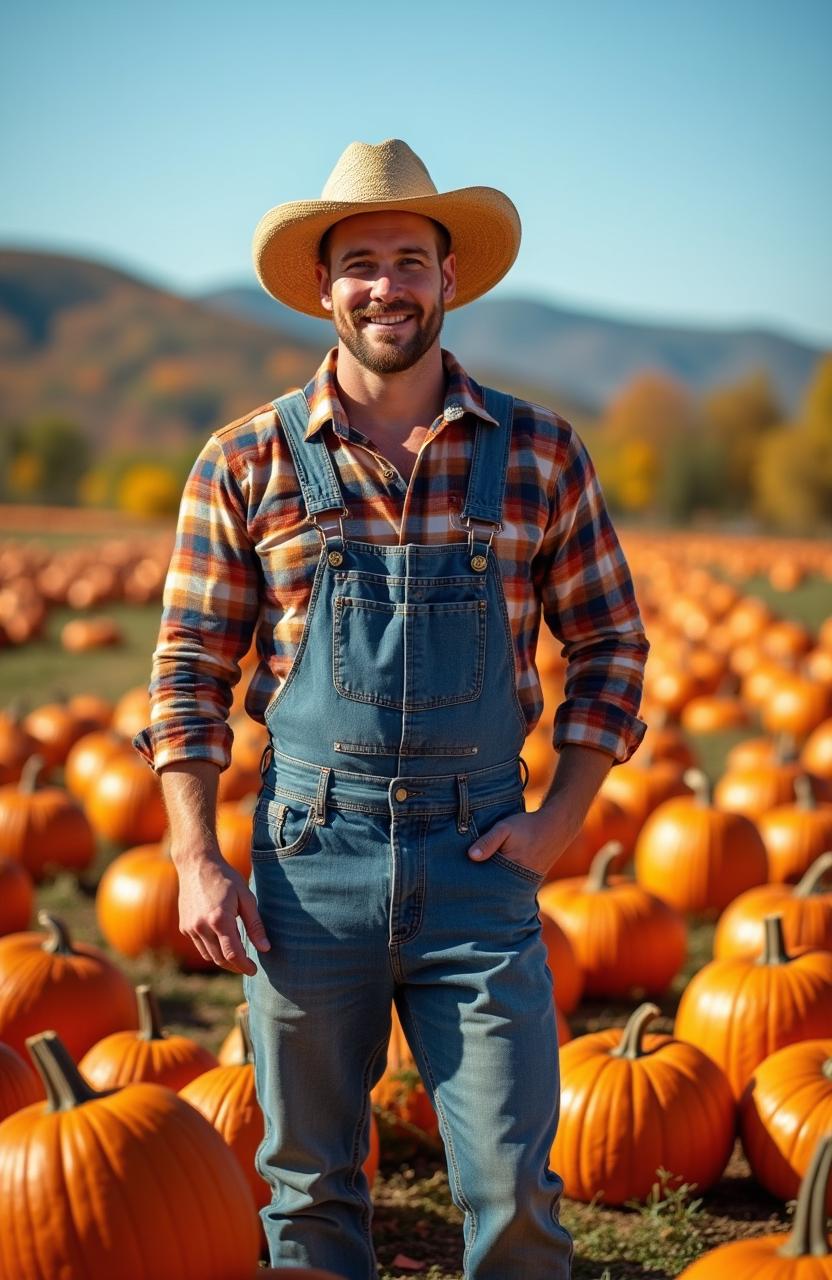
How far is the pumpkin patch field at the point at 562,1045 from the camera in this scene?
2.50 meters

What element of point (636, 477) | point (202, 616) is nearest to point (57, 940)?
point (202, 616)

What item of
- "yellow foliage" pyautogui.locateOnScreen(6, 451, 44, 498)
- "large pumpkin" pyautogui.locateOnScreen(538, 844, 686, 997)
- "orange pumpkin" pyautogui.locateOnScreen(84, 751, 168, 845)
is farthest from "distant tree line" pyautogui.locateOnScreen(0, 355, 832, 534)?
"large pumpkin" pyautogui.locateOnScreen(538, 844, 686, 997)

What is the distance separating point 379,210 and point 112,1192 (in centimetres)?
199

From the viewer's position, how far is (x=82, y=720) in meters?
10.6

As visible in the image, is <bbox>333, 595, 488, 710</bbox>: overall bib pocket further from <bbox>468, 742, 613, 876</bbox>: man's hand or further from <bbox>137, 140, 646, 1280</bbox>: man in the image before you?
<bbox>468, 742, 613, 876</bbox>: man's hand

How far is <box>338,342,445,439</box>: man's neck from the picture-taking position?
2.81 m

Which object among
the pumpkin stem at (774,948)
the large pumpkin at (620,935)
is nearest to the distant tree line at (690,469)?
the large pumpkin at (620,935)

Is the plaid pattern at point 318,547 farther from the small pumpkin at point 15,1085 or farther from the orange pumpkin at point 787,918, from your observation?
the orange pumpkin at point 787,918

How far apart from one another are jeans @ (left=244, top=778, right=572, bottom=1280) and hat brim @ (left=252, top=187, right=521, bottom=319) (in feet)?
3.96

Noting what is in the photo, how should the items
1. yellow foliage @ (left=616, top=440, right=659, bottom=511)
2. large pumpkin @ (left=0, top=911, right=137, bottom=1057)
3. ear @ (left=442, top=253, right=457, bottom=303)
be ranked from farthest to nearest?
yellow foliage @ (left=616, top=440, right=659, bottom=511) → large pumpkin @ (left=0, top=911, right=137, bottom=1057) → ear @ (left=442, top=253, right=457, bottom=303)

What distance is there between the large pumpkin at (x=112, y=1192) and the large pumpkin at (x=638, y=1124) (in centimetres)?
154

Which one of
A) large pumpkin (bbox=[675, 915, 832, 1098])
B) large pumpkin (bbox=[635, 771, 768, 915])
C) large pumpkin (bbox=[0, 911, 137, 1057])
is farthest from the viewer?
large pumpkin (bbox=[635, 771, 768, 915])

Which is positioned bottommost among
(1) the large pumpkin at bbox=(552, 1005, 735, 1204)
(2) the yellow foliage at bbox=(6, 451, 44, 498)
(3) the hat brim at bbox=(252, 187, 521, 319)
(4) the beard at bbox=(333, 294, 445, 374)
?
(1) the large pumpkin at bbox=(552, 1005, 735, 1204)

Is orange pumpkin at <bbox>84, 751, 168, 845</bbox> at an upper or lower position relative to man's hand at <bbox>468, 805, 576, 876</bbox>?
lower
